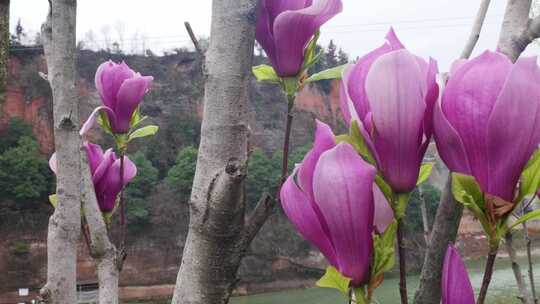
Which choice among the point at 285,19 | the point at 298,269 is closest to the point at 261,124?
the point at 298,269

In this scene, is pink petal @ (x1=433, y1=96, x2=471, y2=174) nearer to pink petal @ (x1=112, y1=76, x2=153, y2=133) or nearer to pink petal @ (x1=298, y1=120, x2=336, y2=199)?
pink petal @ (x1=298, y1=120, x2=336, y2=199)

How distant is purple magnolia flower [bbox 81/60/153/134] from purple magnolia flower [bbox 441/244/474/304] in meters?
0.61

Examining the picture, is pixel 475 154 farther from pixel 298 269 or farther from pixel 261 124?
pixel 261 124

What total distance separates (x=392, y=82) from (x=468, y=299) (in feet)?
0.41

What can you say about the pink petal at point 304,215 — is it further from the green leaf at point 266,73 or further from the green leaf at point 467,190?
the green leaf at point 266,73

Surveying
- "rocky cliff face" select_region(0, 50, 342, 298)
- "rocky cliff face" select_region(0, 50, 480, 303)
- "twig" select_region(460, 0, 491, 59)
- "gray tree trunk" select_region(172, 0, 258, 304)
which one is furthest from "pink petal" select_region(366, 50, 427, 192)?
"rocky cliff face" select_region(0, 50, 480, 303)

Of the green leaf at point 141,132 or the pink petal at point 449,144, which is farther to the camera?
the green leaf at point 141,132

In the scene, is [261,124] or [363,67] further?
[261,124]

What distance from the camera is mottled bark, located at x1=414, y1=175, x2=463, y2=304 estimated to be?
0.38 meters

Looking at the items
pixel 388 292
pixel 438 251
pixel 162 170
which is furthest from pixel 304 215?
pixel 162 170

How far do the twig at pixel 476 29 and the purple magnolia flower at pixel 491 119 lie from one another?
305 millimetres

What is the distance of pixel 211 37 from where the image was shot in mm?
421

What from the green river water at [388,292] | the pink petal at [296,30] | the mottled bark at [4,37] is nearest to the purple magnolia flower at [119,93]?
the mottled bark at [4,37]

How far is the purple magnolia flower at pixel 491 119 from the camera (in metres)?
0.26
